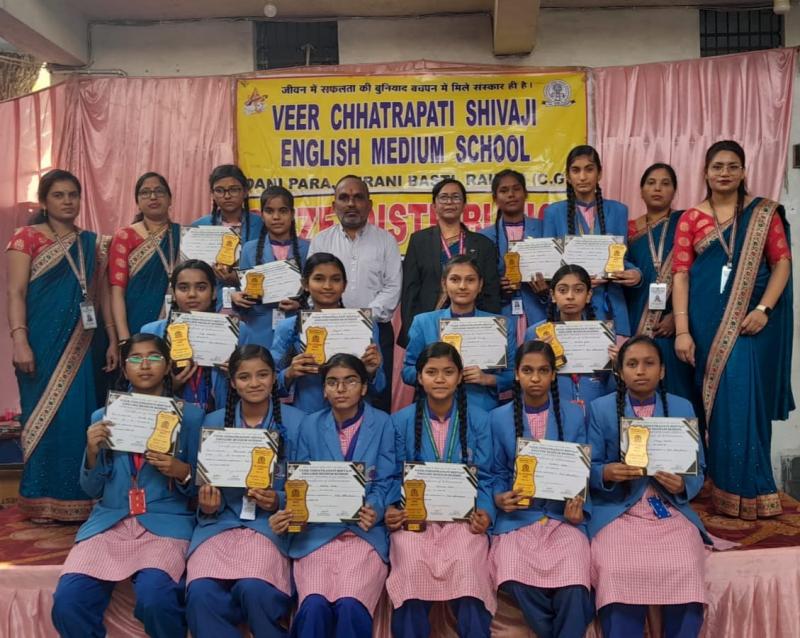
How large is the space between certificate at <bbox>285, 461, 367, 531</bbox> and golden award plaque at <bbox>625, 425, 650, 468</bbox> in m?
1.09

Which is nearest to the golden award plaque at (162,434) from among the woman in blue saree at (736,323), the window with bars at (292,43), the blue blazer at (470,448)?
the blue blazer at (470,448)

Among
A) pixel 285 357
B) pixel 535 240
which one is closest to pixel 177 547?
pixel 285 357

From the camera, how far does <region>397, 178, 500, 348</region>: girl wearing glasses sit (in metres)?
4.44

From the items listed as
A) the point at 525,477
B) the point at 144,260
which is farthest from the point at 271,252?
the point at 525,477

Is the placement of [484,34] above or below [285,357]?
above

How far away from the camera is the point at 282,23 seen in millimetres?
6098

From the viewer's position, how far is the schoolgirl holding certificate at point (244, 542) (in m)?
3.04

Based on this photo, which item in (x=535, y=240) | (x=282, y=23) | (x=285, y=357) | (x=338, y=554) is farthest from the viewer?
(x=282, y=23)

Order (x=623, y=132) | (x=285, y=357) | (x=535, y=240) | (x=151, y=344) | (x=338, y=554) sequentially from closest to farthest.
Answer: (x=338, y=554)
(x=151, y=344)
(x=285, y=357)
(x=535, y=240)
(x=623, y=132)

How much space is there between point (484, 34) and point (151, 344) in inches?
147

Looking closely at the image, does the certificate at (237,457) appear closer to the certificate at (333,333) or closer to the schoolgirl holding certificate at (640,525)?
the certificate at (333,333)

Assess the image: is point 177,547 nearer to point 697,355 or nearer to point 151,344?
point 151,344

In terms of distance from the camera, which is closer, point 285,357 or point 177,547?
point 177,547

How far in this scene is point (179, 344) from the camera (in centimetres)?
371
